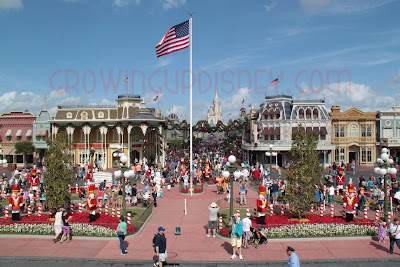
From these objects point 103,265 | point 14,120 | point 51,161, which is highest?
point 14,120

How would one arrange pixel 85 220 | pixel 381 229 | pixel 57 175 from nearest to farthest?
pixel 381 229 → pixel 85 220 → pixel 57 175

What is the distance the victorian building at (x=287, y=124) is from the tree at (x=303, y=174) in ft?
84.2

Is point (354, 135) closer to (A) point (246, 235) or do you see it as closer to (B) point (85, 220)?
(A) point (246, 235)

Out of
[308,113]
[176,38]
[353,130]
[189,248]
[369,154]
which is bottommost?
[189,248]

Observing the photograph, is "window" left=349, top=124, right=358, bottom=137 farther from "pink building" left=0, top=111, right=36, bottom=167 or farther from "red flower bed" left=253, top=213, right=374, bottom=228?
"pink building" left=0, top=111, right=36, bottom=167

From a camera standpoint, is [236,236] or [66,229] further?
[66,229]

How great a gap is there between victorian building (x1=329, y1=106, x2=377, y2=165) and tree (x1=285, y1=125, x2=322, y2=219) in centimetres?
3014

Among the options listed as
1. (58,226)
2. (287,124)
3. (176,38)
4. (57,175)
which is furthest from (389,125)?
(58,226)

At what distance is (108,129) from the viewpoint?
42.7 m

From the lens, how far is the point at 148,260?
1156cm

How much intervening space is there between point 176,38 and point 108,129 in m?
23.6

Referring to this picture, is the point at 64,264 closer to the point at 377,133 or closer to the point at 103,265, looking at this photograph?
the point at 103,265

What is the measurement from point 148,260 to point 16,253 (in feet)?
17.0

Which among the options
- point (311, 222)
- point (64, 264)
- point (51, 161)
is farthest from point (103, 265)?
point (311, 222)
